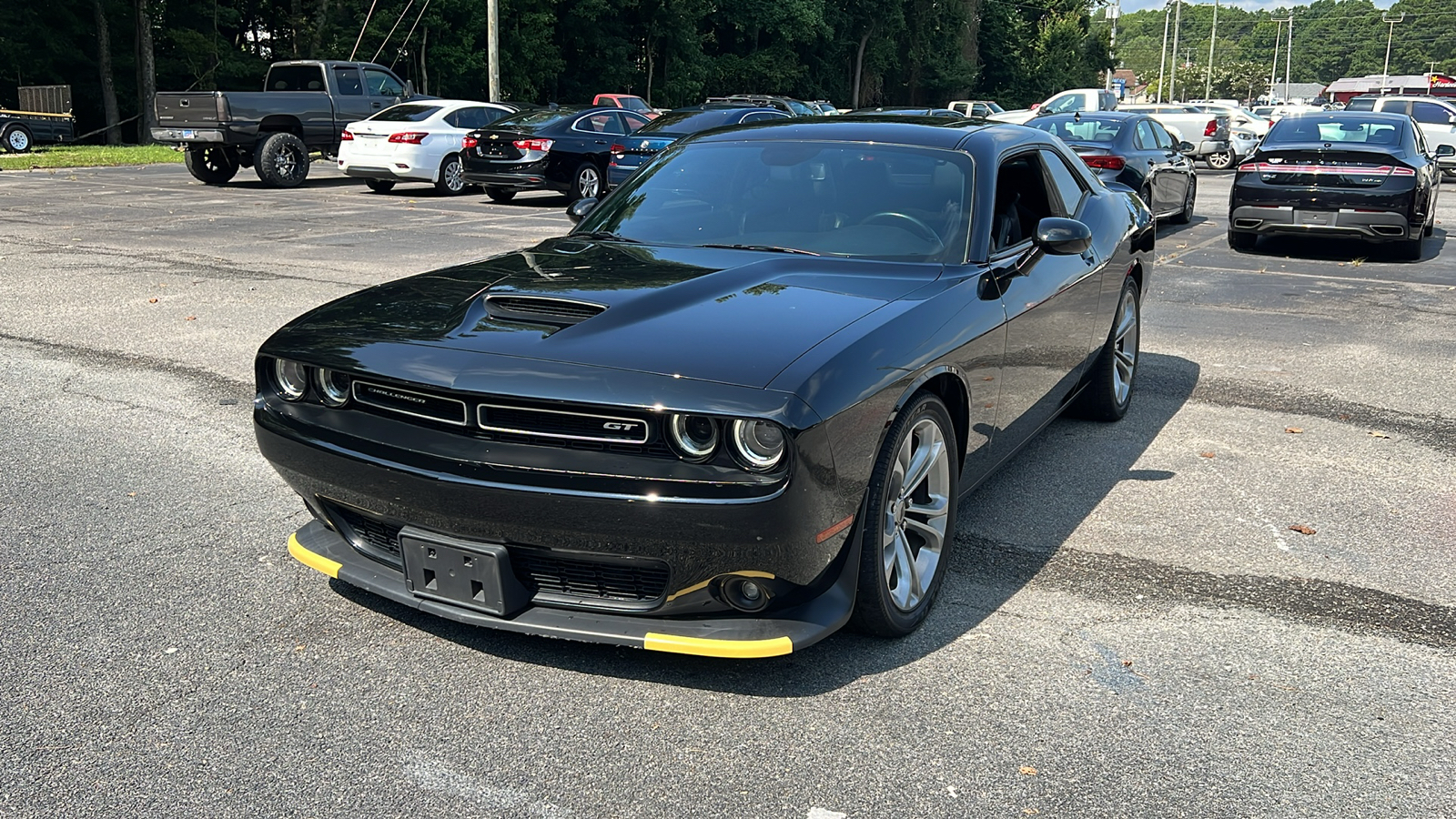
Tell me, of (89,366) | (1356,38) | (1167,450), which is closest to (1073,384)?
(1167,450)

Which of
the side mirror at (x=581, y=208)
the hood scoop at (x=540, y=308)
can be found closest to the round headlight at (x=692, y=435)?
the hood scoop at (x=540, y=308)

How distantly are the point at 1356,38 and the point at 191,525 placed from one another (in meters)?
198

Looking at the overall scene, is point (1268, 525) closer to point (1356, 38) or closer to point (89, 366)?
point (89, 366)

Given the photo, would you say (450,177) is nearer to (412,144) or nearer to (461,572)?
(412,144)

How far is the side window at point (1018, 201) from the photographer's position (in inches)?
181

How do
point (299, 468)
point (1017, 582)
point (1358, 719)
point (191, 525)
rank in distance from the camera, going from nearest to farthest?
point (1358, 719), point (299, 468), point (1017, 582), point (191, 525)

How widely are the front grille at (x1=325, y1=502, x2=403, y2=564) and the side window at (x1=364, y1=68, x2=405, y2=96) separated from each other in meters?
20.4

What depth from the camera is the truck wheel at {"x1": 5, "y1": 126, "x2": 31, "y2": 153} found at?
92.2ft

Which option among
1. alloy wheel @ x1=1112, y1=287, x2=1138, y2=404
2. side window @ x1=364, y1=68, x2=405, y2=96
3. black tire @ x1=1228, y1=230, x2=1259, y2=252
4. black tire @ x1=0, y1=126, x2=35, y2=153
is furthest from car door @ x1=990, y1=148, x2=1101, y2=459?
black tire @ x1=0, y1=126, x2=35, y2=153

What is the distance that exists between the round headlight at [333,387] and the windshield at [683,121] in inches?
547

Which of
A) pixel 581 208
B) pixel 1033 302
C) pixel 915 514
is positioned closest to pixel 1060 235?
pixel 1033 302

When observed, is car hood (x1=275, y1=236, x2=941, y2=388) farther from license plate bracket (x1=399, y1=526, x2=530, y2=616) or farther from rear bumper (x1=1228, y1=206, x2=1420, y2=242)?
rear bumper (x1=1228, y1=206, x2=1420, y2=242)

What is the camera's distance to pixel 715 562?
10.2 feet

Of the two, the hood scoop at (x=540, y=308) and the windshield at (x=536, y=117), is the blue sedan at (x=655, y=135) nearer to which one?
the windshield at (x=536, y=117)
